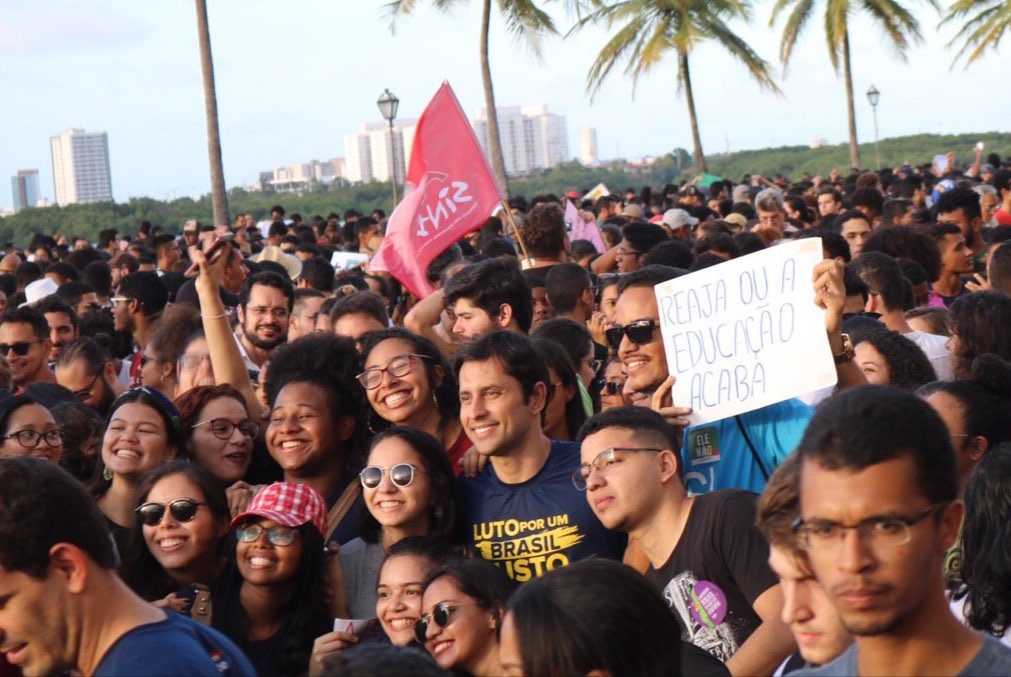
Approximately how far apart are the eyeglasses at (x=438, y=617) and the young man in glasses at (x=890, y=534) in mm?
1866

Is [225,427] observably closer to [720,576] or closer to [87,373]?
[87,373]

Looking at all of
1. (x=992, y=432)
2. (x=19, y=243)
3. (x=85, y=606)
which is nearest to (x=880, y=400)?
(x=85, y=606)

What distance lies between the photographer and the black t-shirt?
4.07 metres

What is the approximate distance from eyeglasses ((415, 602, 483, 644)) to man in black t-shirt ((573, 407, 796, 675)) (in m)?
0.55

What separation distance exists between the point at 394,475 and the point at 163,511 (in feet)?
2.84

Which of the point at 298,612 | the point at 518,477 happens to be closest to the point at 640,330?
the point at 518,477

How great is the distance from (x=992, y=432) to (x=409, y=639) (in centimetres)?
230

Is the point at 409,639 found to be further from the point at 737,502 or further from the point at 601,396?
the point at 601,396

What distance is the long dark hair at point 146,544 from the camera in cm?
501

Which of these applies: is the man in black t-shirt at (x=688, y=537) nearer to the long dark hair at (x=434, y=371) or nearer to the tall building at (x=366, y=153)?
the long dark hair at (x=434, y=371)

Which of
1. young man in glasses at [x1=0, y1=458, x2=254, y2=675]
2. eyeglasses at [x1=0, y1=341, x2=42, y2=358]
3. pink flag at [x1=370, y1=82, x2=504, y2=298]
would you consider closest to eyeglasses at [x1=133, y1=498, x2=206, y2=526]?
young man in glasses at [x1=0, y1=458, x2=254, y2=675]

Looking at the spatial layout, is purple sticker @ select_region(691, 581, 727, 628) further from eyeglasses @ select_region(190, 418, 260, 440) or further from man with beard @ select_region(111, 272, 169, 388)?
man with beard @ select_region(111, 272, 169, 388)

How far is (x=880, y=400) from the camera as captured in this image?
267 centimetres

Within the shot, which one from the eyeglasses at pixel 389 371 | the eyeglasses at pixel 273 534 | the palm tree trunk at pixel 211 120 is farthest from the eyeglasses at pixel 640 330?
the palm tree trunk at pixel 211 120
